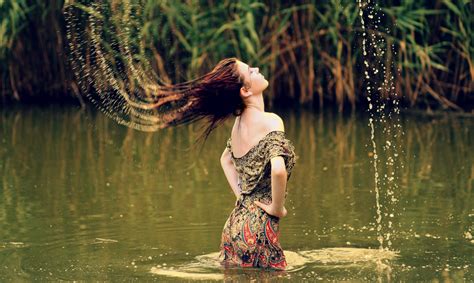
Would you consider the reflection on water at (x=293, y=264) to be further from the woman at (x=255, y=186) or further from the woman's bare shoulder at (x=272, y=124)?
the woman's bare shoulder at (x=272, y=124)

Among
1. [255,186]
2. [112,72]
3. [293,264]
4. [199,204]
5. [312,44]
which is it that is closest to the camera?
[255,186]

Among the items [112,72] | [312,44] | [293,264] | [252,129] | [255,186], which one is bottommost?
[293,264]

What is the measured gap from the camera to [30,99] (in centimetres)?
1612

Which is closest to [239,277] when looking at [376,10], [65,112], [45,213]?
[45,213]

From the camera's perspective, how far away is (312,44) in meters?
14.8

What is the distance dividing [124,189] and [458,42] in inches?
209

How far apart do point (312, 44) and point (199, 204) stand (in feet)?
18.5

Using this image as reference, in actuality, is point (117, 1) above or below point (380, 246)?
above

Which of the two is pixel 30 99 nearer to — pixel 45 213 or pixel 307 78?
pixel 307 78

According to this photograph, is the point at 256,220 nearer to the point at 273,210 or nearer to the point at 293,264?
the point at 273,210

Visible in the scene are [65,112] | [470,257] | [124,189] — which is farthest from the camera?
[65,112]

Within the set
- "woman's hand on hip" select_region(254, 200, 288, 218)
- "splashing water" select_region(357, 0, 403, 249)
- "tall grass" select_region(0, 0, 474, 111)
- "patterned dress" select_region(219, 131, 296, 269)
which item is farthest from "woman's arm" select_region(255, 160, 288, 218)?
"tall grass" select_region(0, 0, 474, 111)

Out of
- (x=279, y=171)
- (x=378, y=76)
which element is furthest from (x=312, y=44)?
(x=279, y=171)

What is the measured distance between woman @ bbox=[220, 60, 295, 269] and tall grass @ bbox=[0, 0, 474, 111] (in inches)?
266
